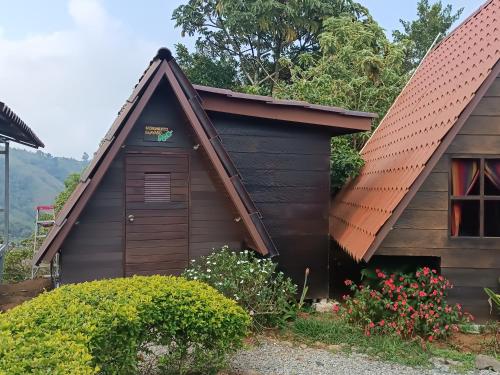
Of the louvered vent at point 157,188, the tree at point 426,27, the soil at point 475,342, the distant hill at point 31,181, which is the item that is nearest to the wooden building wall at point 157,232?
the louvered vent at point 157,188

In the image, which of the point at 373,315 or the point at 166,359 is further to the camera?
the point at 373,315

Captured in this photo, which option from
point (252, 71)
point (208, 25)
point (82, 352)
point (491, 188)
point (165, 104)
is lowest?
point (82, 352)

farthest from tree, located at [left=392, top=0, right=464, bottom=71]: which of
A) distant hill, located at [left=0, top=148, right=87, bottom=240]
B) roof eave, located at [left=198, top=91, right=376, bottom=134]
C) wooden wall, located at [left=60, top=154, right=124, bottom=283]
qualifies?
distant hill, located at [left=0, top=148, right=87, bottom=240]

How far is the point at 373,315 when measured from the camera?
21.4 feet

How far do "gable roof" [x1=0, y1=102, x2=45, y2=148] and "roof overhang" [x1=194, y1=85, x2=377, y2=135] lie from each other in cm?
339

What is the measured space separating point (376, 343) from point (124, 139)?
14.2ft

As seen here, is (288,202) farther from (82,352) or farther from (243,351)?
(82,352)

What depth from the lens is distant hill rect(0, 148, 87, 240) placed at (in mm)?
41094

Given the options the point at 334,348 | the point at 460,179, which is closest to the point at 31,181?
the point at 334,348

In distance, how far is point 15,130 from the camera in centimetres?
955

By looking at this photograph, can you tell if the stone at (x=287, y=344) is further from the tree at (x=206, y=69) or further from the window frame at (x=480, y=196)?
the tree at (x=206, y=69)

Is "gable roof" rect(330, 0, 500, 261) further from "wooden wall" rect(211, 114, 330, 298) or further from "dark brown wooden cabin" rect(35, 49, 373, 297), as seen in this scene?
"dark brown wooden cabin" rect(35, 49, 373, 297)

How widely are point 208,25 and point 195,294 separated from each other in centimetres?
2477

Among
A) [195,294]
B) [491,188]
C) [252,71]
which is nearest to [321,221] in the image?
[491,188]
